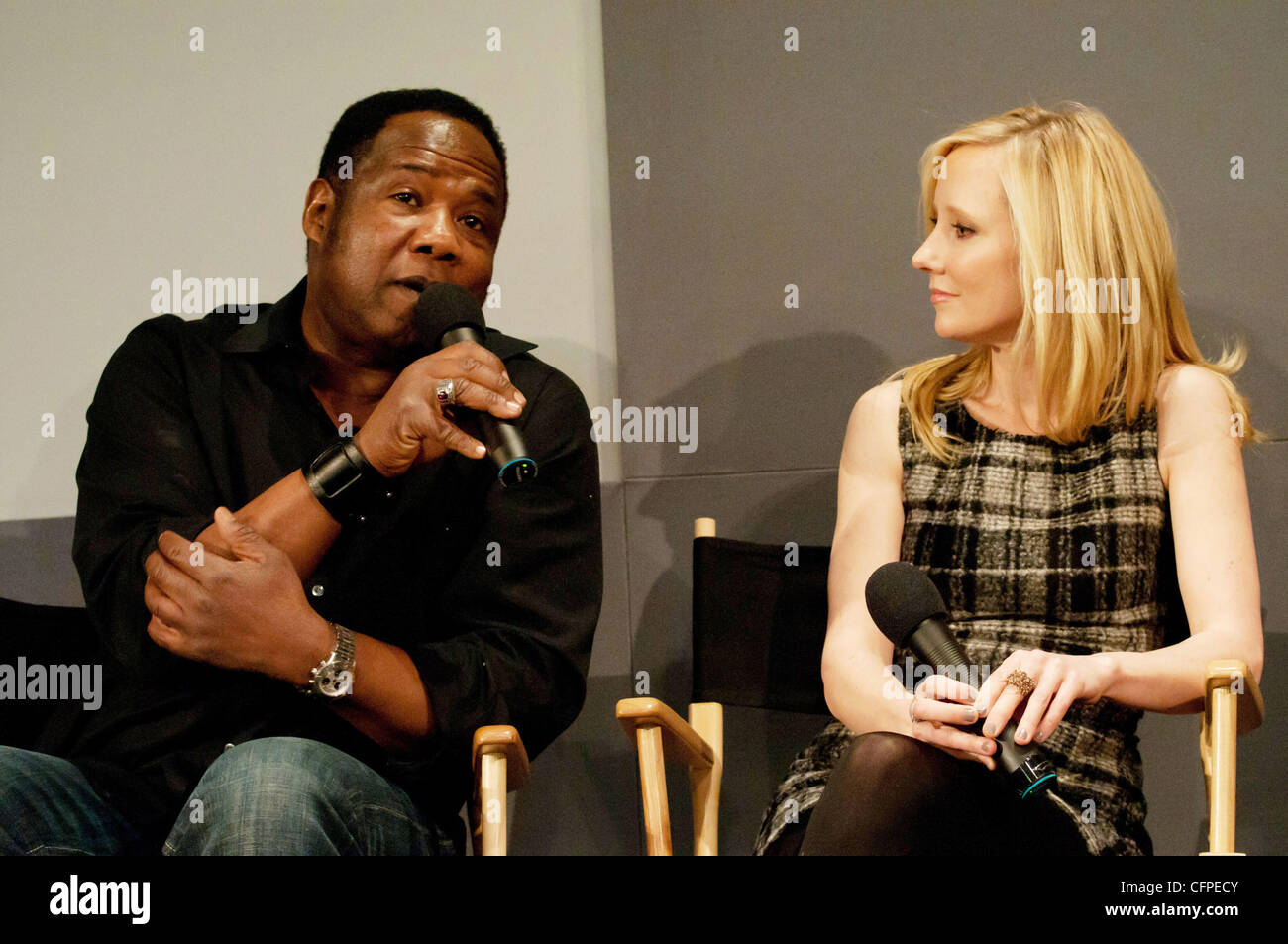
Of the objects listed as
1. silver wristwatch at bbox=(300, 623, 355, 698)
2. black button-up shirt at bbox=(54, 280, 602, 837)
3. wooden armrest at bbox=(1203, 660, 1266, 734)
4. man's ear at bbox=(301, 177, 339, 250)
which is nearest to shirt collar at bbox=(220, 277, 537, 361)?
black button-up shirt at bbox=(54, 280, 602, 837)

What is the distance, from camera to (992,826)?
1479 mm

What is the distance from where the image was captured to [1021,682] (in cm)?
148

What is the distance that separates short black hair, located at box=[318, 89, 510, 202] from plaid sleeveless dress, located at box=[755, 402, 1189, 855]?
0.90 metres

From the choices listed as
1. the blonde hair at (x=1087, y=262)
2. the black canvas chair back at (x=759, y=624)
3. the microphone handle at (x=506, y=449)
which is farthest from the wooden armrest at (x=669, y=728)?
the blonde hair at (x=1087, y=262)

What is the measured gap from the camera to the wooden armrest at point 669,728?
69.9 inches

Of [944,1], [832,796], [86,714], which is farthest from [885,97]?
[86,714]

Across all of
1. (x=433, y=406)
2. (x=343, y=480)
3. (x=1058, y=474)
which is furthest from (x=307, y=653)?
(x=1058, y=474)

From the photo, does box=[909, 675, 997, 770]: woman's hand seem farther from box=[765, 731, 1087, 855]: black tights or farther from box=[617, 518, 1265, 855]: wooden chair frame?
box=[617, 518, 1265, 855]: wooden chair frame

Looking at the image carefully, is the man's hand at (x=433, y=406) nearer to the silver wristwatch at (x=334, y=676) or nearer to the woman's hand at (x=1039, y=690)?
the silver wristwatch at (x=334, y=676)

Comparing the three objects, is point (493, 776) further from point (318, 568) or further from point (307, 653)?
point (318, 568)

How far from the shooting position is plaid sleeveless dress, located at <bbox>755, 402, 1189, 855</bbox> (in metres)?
1.76

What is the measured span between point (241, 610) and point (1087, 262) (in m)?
1.25

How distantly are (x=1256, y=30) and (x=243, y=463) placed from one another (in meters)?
1.87
